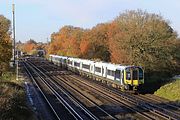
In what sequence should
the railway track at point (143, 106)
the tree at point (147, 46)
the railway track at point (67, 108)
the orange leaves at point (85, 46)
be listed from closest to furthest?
the railway track at point (67, 108) < the railway track at point (143, 106) < the tree at point (147, 46) < the orange leaves at point (85, 46)

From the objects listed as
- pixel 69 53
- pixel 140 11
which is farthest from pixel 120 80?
pixel 69 53

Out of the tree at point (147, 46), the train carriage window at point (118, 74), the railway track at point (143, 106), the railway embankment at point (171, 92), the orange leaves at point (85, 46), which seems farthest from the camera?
the orange leaves at point (85, 46)

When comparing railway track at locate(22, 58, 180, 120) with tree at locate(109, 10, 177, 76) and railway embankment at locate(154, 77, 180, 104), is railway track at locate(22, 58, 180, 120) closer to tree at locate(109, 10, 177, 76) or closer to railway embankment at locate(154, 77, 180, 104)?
railway embankment at locate(154, 77, 180, 104)

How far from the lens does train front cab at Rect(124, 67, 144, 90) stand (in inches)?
1547

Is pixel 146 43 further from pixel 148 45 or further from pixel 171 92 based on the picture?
pixel 171 92

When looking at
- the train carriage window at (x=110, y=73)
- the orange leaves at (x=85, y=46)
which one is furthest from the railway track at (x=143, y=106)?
the orange leaves at (x=85, y=46)

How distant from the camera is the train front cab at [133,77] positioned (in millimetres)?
39281

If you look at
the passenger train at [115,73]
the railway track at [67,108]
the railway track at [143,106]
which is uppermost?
the passenger train at [115,73]

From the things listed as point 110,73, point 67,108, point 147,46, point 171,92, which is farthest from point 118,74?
point 67,108

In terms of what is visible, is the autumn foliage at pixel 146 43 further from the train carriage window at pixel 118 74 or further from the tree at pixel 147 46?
the train carriage window at pixel 118 74

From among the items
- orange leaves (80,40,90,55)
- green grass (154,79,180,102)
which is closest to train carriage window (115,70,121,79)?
green grass (154,79,180,102)

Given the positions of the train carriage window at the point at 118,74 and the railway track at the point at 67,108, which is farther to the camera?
the train carriage window at the point at 118,74

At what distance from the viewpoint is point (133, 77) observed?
39.4 meters

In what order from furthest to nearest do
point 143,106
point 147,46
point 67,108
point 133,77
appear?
point 147,46 → point 133,77 → point 143,106 → point 67,108
